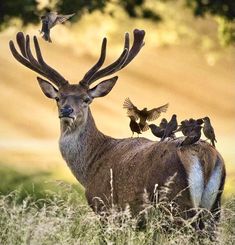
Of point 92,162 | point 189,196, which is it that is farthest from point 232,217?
point 92,162

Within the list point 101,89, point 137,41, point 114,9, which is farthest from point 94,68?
point 114,9

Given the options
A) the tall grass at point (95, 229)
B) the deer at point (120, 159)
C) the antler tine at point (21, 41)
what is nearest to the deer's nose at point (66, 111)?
the deer at point (120, 159)

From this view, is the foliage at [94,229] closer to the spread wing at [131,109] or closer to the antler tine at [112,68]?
the antler tine at [112,68]

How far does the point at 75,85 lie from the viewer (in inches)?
300

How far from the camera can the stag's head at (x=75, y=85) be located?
7457mm

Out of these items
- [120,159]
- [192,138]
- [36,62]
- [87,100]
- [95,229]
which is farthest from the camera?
[36,62]

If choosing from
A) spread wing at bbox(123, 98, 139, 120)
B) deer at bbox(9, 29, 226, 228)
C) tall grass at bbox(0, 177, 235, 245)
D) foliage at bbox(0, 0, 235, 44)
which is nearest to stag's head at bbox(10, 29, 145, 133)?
deer at bbox(9, 29, 226, 228)

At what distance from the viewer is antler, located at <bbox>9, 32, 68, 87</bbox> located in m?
7.77

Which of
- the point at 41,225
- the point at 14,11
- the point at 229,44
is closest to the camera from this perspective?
the point at 41,225

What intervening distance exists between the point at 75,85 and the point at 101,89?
279 millimetres

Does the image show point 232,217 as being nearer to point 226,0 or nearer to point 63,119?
point 63,119

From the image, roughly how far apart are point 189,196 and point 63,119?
1429mm

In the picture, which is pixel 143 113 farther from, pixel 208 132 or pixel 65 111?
pixel 65 111

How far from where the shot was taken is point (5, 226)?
6.65m
